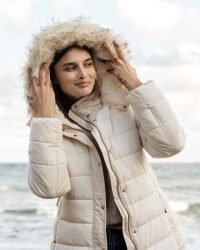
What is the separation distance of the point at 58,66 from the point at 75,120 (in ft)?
0.87

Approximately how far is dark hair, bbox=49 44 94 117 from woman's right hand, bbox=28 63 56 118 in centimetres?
6

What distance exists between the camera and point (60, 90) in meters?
3.02

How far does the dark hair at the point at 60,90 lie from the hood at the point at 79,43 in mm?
21

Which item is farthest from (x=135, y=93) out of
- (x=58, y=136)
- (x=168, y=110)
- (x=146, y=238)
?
(x=146, y=238)

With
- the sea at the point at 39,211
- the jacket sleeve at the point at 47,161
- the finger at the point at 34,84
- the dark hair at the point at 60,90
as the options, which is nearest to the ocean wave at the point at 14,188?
the sea at the point at 39,211

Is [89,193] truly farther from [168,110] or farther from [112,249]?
[168,110]

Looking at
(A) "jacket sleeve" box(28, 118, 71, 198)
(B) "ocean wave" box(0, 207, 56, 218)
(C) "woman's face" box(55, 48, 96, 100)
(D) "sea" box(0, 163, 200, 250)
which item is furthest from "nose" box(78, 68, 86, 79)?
(B) "ocean wave" box(0, 207, 56, 218)

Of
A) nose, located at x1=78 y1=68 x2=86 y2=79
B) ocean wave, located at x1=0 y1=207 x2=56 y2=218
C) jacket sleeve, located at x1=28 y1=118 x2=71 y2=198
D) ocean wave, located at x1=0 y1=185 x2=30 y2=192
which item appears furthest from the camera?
ocean wave, located at x1=0 y1=185 x2=30 y2=192

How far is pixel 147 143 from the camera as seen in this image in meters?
2.79

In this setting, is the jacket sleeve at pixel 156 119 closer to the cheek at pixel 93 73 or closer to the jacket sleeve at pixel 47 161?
the cheek at pixel 93 73

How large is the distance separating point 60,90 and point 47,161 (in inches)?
17.5

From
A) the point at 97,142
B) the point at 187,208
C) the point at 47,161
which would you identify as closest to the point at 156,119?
the point at 97,142

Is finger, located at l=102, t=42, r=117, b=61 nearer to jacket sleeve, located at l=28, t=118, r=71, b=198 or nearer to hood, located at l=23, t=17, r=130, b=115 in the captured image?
hood, located at l=23, t=17, r=130, b=115

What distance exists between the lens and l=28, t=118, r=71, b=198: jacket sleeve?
2713 millimetres
